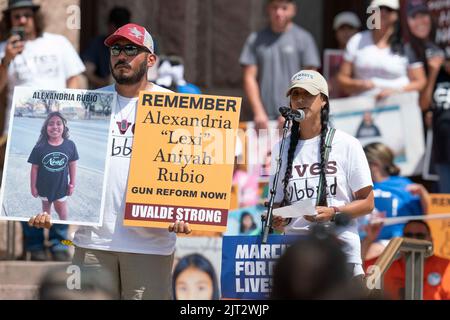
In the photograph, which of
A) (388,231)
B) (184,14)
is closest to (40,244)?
(388,231)

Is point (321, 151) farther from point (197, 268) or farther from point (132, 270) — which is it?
point (197, 268)

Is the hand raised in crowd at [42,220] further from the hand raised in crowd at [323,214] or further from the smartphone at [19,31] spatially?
the smartphone at [19,31]

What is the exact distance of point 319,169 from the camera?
292 inches

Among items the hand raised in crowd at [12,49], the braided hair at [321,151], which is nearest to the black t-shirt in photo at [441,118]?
the hand raised in crowd at [12,49]

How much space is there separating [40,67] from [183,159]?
3242 mm

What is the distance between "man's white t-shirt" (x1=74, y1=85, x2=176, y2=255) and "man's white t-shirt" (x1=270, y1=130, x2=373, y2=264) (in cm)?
73

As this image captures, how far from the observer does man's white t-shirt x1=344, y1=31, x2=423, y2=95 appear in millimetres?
11938

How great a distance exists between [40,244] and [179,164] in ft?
10.3

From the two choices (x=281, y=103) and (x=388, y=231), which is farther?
(x=281, y=103)

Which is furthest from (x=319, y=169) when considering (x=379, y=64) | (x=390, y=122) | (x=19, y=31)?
(x=379, y=64)

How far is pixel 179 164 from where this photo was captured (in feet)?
24.8

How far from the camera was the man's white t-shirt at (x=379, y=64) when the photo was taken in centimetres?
1194

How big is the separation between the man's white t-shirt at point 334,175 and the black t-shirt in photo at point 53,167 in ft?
3.96
